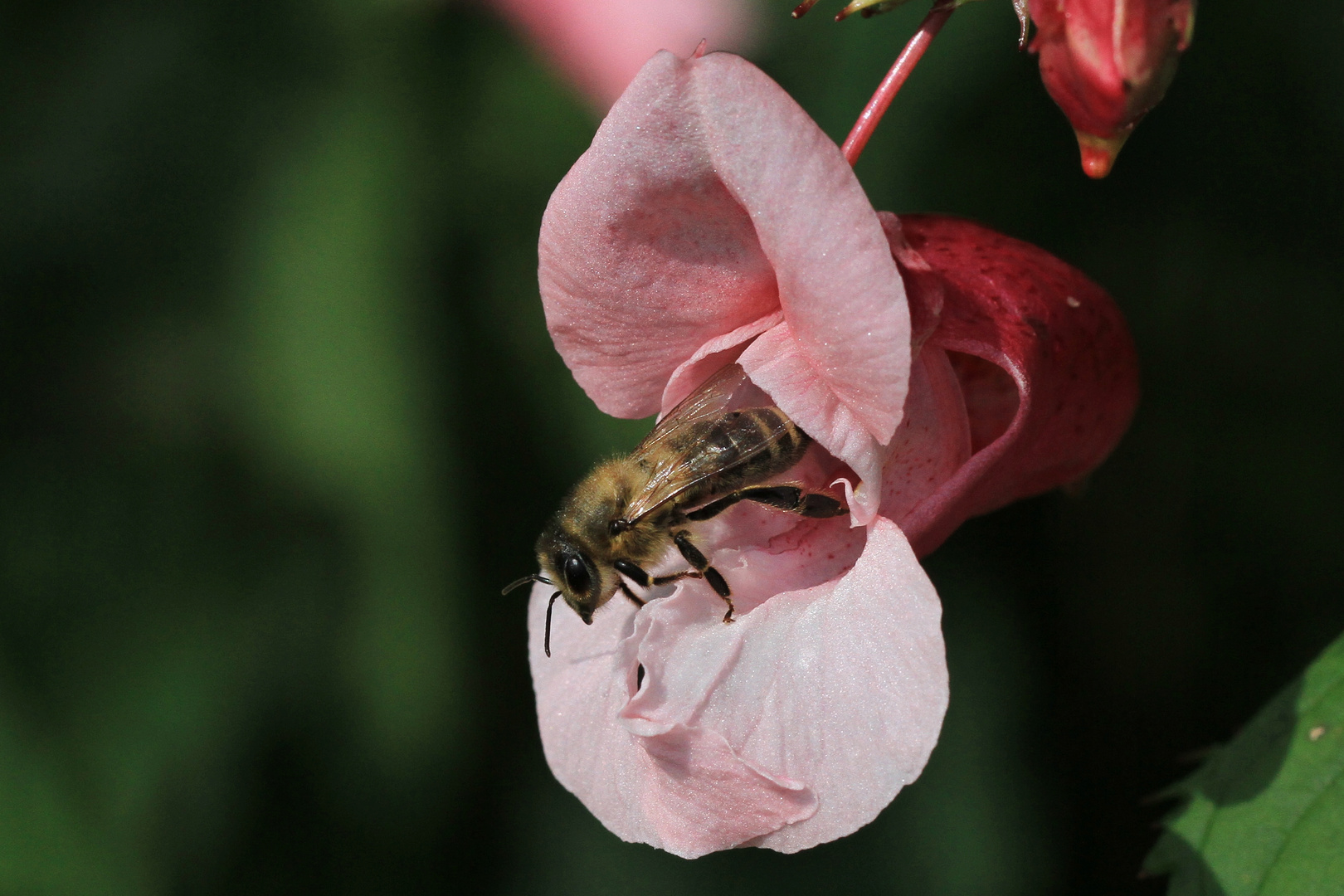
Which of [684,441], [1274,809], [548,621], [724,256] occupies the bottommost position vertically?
[1274,809]

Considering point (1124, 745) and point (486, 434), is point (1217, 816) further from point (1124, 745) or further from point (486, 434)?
point (486, 434)

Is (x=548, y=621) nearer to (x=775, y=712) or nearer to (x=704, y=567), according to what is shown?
(x=704, y=567)

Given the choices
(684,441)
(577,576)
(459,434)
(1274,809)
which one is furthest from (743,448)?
(459,434)

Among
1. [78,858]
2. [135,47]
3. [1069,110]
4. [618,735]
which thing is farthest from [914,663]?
[135,47]

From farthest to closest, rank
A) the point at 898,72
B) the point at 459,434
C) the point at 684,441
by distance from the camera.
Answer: the point at 459,434, the point at 684,441, the point at 898,72

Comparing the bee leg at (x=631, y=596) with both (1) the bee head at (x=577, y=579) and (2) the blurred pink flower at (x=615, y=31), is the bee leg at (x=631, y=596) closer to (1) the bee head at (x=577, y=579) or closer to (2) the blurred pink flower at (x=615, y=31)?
(1) the bee head at (x=577, y=579)

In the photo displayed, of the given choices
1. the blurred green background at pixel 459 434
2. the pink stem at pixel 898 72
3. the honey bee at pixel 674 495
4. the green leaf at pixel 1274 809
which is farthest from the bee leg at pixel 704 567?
the blurred green background at pixel 459 434
